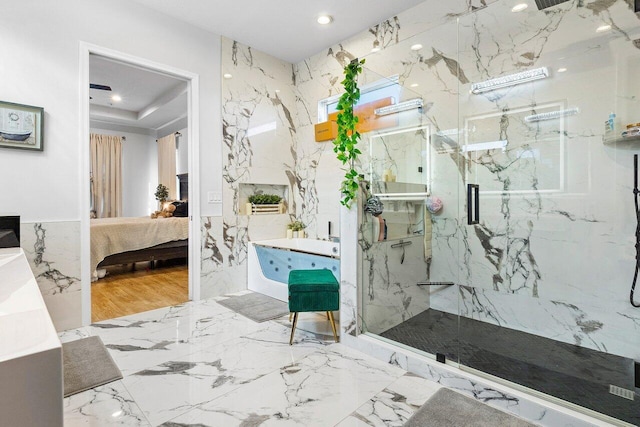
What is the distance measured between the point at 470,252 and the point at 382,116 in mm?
1464

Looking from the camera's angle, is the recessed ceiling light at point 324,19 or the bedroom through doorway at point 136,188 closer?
the recessed ceiling light at point 324,19

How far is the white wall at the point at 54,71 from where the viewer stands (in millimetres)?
2549

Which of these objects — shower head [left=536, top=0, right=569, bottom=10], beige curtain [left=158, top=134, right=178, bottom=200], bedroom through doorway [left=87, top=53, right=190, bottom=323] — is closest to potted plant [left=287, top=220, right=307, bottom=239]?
bedroom through doorway [left=87, top=53, right=190, bottom=323]

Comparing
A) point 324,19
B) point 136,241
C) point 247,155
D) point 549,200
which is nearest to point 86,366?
point 247,155

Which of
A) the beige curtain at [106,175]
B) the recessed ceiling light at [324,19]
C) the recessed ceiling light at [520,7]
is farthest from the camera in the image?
the beige curtain at [106,175]

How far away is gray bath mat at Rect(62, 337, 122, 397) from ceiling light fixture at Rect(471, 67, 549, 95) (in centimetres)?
343

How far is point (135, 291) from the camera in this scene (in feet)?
12.9

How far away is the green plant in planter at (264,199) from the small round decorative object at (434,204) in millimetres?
2059

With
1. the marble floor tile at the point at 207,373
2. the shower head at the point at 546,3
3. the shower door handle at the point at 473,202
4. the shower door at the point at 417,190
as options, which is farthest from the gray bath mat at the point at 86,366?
the shower head at the point at 546,3

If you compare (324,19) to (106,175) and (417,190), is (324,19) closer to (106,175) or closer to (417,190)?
(417,190)

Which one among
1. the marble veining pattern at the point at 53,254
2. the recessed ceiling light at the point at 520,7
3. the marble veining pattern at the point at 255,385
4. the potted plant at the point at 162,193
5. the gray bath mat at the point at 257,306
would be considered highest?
the recessed ceiling light at the point at 520,7

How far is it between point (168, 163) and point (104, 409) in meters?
6.72

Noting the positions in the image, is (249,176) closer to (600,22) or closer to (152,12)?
(152,12)

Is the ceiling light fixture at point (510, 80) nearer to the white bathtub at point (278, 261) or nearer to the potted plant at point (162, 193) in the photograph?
the white bathtub at point (278, 261)
